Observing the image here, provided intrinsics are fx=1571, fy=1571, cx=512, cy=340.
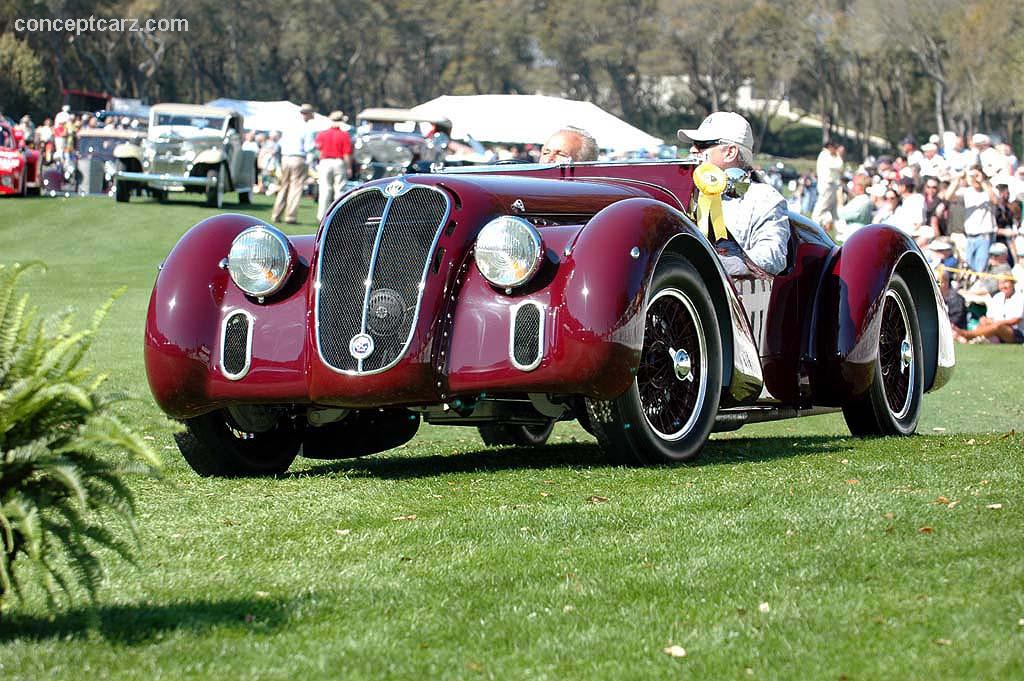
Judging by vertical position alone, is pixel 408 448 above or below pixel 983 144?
below

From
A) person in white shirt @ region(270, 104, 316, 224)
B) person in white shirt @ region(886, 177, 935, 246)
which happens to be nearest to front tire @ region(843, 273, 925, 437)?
person in white shirt @ region(886, 177, 935, 246)

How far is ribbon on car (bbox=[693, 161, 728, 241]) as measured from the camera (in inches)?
311

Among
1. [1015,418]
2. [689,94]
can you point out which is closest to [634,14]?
[689,94]

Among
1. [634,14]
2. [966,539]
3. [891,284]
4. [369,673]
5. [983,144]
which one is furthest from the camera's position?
[634,14]

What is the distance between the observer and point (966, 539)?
5.13 m

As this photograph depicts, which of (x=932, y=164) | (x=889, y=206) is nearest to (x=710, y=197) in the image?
(x=889, y=206)

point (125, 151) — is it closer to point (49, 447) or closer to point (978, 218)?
point (978, 218)

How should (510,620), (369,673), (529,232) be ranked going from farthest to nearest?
(529,232) < (510,620) < (369,673)

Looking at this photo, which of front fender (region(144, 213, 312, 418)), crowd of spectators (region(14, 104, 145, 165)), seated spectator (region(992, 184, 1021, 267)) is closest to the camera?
front fender (region(144, 213, 312, 418))

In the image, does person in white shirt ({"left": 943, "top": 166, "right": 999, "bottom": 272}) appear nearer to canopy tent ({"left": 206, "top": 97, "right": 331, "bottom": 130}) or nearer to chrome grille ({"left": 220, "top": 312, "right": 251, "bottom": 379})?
chrome grille ({"left": 220, "top": 312, "right": 251, "bottom": 379})

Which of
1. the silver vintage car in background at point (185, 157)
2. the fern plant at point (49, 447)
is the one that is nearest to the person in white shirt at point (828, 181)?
the silver vintage car in background at point (185, 157)

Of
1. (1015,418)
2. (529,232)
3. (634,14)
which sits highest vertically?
(634,14)

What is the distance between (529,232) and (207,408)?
5.38 ft

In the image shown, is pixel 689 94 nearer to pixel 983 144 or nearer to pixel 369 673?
pixel 983 144
